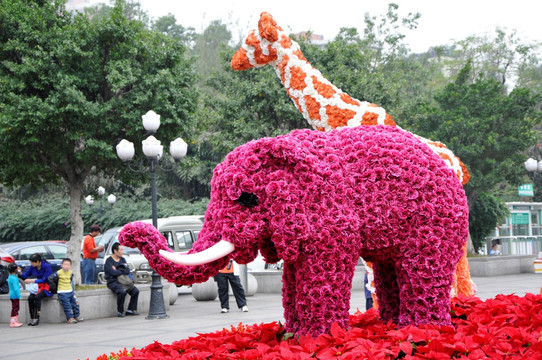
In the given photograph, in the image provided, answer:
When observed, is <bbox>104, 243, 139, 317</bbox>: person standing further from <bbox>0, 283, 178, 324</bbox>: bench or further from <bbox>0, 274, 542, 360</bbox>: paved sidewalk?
<bbox>0, 274, 542, 360</bbox>: paved sidewalk

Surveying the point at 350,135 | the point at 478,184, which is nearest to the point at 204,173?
the point at 478,184

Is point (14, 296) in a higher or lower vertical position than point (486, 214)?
lower

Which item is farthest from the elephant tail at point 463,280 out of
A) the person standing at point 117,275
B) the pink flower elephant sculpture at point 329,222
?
the person standing at point 117,275

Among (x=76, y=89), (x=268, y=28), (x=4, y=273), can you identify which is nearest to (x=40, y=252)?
(x=4, y=273)

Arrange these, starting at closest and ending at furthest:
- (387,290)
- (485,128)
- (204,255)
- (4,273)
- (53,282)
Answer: (204,255)
(387,290)
(53,282)
(4,273)
(485,128)

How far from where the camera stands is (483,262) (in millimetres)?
20922

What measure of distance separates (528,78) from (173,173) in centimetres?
1904

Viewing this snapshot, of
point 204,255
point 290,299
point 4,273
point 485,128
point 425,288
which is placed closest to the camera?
point 204,255

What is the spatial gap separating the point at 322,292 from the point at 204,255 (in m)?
0.81

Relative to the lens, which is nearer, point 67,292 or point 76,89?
point 67,292

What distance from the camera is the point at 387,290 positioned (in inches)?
202

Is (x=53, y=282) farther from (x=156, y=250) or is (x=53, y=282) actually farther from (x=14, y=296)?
(x=156, y=250)

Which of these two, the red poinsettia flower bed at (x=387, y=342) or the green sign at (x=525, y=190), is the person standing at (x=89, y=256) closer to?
the red poinsettia flower bed at (x=387, y=342)

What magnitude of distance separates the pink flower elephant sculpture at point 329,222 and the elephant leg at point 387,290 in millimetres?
204
